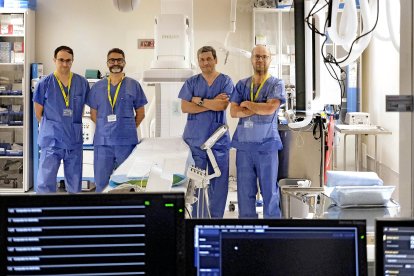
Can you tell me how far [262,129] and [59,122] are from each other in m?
1.67

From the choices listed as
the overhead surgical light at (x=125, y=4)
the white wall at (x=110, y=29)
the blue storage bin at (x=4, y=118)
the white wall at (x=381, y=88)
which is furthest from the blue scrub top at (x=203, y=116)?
the blue storage bin at (x=4, y=118)

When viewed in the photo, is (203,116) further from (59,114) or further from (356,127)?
(356,127)

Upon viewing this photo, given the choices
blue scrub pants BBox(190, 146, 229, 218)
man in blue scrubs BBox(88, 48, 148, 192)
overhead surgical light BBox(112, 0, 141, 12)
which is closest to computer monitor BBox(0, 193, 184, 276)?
overhead surgical light BBox(112, 0, 141, 12)

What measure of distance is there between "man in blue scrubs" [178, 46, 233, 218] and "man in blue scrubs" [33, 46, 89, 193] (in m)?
0.90

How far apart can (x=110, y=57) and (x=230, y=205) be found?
5.41ft

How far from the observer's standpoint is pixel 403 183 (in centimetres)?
182

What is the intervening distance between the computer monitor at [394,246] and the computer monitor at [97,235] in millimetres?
439

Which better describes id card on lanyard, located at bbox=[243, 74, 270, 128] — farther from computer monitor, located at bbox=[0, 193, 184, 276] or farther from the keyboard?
computer monitor, located at bbox=[0, 193, 184, 276]

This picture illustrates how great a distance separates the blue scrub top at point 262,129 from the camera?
3842 mm

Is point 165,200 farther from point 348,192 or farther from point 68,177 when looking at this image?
point 68,177

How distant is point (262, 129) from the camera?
3.87m

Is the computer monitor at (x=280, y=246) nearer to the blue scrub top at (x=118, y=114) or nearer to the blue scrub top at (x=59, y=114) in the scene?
the blue scrub top at (x=118, y=114)

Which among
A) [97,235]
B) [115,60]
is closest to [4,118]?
[115,60]

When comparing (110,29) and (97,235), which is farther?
(110,29)
